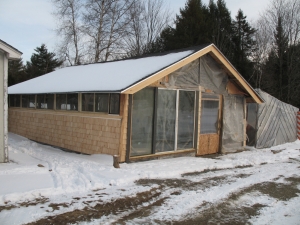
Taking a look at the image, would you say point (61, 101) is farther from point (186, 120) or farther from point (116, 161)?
point (186, 120)

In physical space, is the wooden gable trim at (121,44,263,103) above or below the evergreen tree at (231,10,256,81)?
below

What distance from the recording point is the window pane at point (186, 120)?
10.3 metres

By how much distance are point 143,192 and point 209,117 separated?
631 cm

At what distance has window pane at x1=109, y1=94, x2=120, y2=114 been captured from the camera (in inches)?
342

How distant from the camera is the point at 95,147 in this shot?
9.37m

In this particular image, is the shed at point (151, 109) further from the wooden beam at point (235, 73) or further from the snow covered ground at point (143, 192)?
the snow covered ground at point (143, 192)

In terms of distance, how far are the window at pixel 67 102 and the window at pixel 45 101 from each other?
1.74 feet

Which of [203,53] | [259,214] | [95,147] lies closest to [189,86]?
[203,53]

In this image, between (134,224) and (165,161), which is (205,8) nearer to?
(165,161)

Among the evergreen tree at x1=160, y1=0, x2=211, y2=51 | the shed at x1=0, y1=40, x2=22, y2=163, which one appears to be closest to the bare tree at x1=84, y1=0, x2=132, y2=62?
the evergreen tree at x1=160, y1=0, x2=211, y2=51

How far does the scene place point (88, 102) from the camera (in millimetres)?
9773

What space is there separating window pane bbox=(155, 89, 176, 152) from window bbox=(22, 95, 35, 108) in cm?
677

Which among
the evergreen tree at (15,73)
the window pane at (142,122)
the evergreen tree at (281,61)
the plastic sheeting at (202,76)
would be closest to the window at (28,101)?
the window pane at (142,122)

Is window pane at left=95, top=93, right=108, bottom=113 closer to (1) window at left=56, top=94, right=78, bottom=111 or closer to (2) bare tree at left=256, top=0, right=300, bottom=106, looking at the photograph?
(1) window at left=56, top=94, right=78, bottom=111
